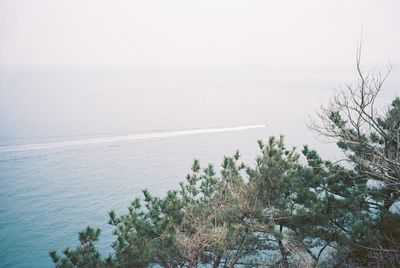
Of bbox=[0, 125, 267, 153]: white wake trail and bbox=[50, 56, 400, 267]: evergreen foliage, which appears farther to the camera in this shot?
bbox=[0, 125, 267, 153]: white wake trail

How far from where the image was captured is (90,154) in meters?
47.6

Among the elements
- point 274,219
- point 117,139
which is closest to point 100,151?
point 117,139

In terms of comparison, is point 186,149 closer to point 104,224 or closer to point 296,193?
point 104,224

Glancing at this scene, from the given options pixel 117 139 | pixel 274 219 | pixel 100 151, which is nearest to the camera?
pixel 274 219

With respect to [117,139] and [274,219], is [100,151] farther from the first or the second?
[274,219]

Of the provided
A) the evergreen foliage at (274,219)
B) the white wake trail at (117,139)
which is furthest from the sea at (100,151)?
the evergreen foliage at (274,219)

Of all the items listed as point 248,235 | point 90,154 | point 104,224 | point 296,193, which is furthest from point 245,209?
point 90,154

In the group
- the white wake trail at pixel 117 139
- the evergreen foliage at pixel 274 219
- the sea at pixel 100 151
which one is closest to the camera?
the evergreen foliage at pixel 274 219

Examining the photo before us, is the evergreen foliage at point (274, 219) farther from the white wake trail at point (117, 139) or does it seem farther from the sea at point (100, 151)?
the white wake trail at point (117, 139)

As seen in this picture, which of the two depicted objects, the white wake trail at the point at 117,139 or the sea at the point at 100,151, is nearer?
the sea at the point at 100,151

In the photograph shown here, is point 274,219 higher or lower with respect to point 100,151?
higher

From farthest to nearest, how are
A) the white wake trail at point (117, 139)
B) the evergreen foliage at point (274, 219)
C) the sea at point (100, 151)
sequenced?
the white wake trail at point (117, 139), the sea at point (100, 151), the evergreen foliage at point (274, 219)

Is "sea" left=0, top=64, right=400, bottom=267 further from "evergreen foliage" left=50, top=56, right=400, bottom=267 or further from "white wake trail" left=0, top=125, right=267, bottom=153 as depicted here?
"evergreen foliage" left=50, top=56, right=400, bottom=267

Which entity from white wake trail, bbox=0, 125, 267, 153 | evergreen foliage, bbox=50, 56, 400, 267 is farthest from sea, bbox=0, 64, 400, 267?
evergreen foliage, bbox=50, 56, 400, 267
